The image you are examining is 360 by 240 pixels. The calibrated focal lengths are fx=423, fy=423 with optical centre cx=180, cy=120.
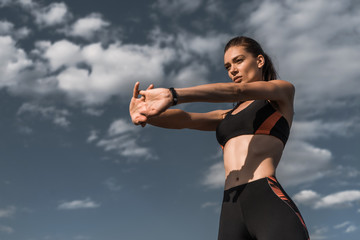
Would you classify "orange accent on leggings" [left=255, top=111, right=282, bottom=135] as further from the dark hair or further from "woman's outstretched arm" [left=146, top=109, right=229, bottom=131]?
"woman's outstretched arm" [left=146, top=109, right=229, bottom=131]

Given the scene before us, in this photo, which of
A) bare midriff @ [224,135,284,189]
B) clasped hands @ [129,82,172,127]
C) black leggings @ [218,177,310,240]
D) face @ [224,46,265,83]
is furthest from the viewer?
face @ [224,46,265,83]

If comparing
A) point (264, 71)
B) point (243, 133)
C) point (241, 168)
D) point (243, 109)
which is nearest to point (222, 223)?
point (241, 168)

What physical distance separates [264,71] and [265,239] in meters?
2.32

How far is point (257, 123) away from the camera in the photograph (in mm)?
4762

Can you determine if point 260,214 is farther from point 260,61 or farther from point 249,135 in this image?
point 260,61

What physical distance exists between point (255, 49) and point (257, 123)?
127 cm

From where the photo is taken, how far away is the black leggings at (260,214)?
13.6ft

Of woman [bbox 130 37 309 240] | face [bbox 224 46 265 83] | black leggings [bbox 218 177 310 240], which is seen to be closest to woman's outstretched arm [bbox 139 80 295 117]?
woman [bbox 130 37 309 240]

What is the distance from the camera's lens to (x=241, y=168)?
183 inches

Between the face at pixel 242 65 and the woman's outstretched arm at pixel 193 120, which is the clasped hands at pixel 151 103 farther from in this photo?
the face at pixel 242 65

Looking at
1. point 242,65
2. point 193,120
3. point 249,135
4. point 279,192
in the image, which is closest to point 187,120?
point 193,120

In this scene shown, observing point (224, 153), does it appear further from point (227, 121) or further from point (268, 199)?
point (268, 199)

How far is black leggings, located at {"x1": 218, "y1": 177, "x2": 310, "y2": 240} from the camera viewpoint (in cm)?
414

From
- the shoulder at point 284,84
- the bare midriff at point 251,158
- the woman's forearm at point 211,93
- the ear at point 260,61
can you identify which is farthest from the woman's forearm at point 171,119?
the woman's forearm at point 211,93
